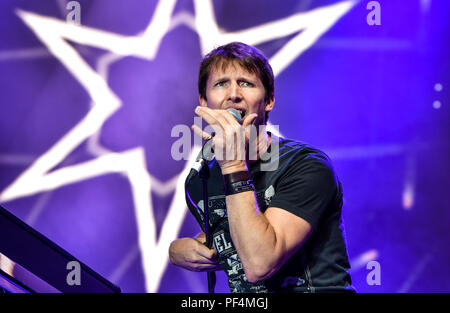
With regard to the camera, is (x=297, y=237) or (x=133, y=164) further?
(x=133, y=164)

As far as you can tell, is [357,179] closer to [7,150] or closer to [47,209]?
[47,209]

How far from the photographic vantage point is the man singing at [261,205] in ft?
4.26

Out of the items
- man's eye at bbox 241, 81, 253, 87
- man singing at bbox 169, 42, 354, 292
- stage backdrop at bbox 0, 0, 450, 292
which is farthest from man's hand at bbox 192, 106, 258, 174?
stage backdrop at bbox 0, 0, 450, 292

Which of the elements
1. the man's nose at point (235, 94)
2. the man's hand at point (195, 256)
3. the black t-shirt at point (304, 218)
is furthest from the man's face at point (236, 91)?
the man's hand at point (195, 256)

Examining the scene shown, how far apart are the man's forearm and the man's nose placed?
476mm

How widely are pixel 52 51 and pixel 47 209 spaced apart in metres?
1.17

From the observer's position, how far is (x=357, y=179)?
10.7 ft

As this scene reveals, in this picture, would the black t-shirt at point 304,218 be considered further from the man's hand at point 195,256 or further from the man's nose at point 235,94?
the man's nose at point 235,94

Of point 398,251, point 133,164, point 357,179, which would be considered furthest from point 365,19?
point 133,164

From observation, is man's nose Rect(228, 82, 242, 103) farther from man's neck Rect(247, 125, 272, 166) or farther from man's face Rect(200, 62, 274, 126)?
man's neck Rect(247, 125, 272, 166)

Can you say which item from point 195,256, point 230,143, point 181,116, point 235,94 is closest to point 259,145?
point 235,94

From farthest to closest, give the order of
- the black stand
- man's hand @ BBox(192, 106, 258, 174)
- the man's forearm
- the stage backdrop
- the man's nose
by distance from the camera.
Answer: the stage backdrop < the man's nose < the black stand < man's hand @ BBox(192, 106, 258, 174) < the man's forearm

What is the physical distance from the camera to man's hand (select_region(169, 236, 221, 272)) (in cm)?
162

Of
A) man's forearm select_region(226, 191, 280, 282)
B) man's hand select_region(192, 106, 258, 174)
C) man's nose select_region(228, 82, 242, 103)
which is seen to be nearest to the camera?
man's forearm select_region(226, 191, 280, 282)
